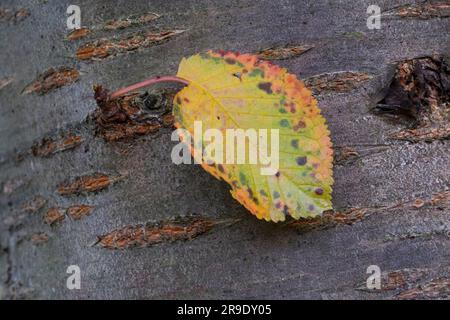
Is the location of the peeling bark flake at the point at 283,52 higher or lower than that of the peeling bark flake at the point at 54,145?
higher

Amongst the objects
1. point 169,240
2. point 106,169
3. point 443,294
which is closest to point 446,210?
point 443,294

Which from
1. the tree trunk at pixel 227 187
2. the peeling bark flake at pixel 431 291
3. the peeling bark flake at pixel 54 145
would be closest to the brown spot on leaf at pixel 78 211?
the tree trunk at pixel 227 187

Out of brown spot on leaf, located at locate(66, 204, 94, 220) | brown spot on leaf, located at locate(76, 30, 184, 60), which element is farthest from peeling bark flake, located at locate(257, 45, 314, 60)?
brown spot on leaf, located at locate(66, 204, 94, 220)

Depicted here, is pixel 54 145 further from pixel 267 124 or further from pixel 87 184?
pixel 267 124

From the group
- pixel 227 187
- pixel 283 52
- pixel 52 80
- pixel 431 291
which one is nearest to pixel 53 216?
pixel 52 80

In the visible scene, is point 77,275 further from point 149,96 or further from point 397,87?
point 397,87

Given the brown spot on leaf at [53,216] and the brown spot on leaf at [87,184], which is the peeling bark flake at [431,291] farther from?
the brown spot on leaf at [53,216]
